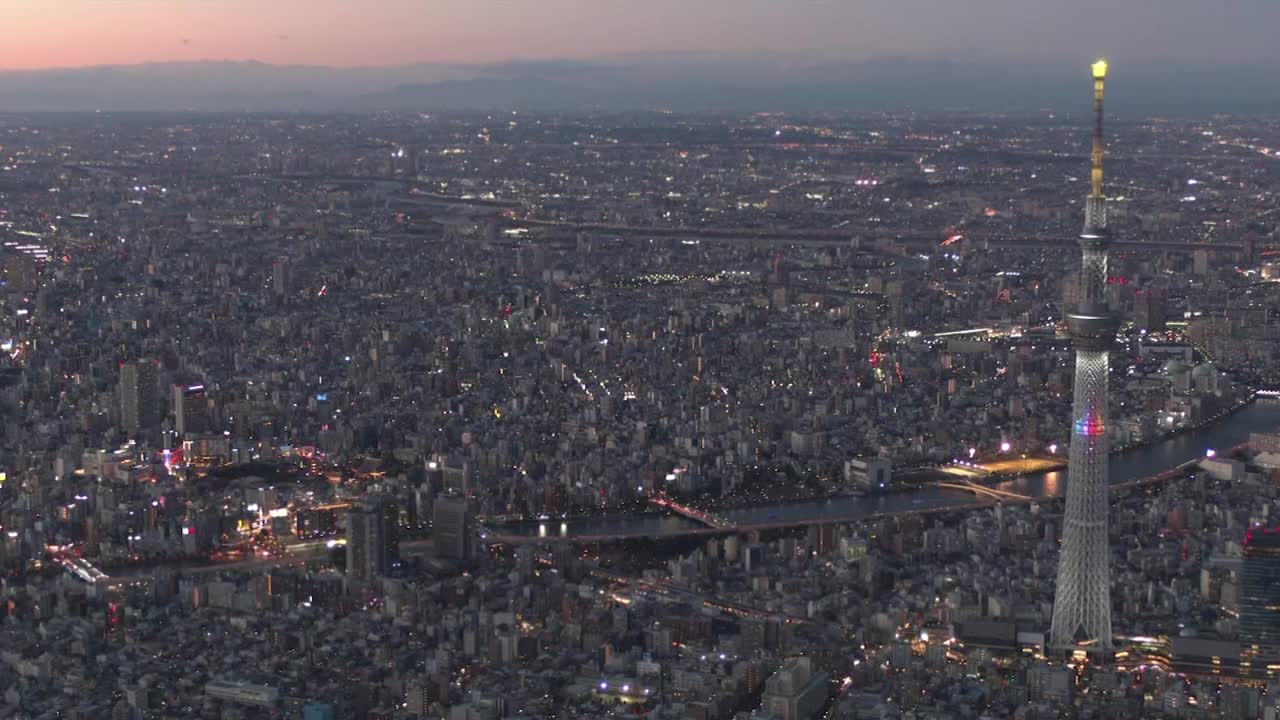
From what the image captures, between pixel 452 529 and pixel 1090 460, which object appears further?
pixel 452 529

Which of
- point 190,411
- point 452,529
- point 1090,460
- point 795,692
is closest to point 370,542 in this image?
point 452,529

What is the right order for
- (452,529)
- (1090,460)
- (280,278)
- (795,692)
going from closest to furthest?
(795,692) < (1090,460) < (452,529) < (280,278)

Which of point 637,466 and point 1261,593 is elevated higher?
point 1261,593

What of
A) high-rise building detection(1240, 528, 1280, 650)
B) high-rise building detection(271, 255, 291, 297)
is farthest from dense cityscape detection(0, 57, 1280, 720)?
high-rise building detection(271, 255, 291, 297)

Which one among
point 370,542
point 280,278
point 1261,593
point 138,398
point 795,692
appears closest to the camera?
point 795,692

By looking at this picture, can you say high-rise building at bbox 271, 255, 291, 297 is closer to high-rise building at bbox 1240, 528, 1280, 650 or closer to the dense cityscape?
the dense cityscape

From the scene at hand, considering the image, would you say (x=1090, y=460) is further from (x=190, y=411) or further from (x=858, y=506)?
(x=190, y=411)

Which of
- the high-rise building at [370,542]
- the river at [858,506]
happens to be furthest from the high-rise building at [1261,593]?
the high-rise building at [370,542]
